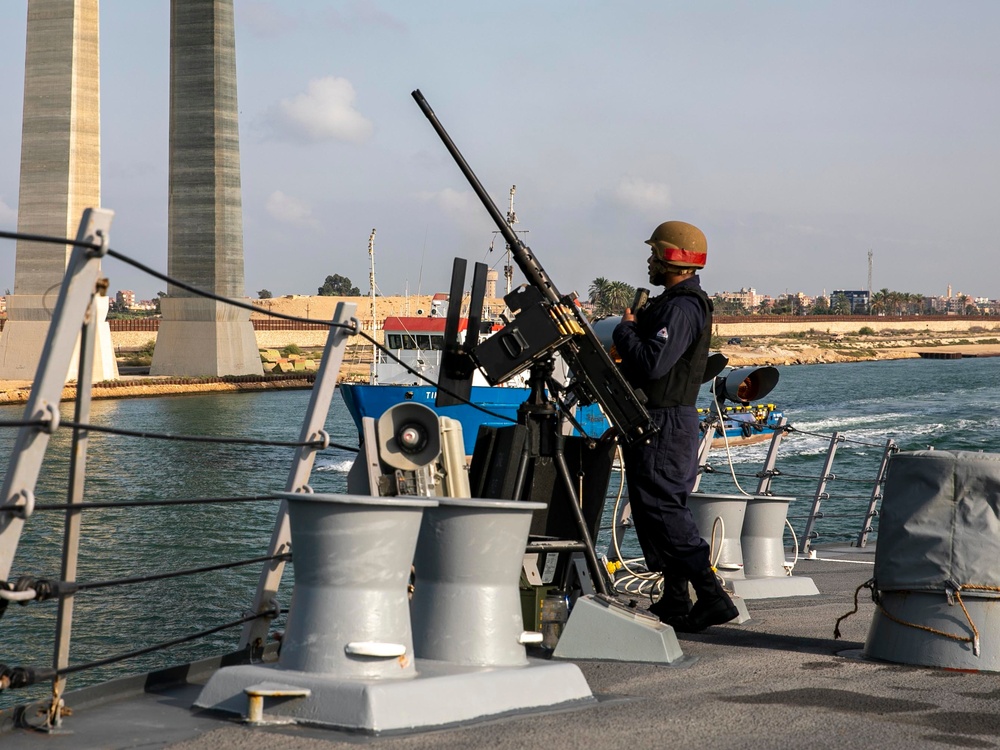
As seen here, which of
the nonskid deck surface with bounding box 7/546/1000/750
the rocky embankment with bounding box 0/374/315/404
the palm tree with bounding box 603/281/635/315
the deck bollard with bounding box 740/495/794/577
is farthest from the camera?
the palm tree with bounding box 603/281/635/315

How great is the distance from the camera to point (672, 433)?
4.87 m

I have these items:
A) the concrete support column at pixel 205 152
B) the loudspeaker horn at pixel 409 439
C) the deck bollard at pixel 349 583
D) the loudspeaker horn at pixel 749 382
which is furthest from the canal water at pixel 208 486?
the concrete support column at pixel 205 152

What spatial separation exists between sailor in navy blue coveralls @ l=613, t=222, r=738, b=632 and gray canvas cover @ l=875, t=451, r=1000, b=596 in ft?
2.27

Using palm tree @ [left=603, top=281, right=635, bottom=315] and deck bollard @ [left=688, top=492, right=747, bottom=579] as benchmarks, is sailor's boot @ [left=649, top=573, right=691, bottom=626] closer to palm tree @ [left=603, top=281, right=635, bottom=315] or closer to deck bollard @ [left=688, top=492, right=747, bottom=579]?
deck bollard @ [left=688, top=492, right=747, bottom=579]

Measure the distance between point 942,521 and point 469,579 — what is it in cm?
177

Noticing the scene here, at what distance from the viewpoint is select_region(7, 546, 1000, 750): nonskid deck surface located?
130 inches

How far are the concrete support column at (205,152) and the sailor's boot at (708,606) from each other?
54.2 meters

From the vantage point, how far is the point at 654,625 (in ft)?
14.7

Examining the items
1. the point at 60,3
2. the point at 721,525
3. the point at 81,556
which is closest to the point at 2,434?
the point at 60,3

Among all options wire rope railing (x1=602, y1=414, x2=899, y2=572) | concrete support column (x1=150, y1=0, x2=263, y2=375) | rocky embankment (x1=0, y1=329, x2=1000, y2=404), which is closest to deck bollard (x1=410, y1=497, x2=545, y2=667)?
wire rope railing (x1=602, y1=414, x2=899, y2=572)

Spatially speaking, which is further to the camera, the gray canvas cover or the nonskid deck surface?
the gray canvas cover

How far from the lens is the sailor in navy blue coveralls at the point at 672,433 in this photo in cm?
484

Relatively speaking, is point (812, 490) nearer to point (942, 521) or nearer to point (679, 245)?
point (679, 245)

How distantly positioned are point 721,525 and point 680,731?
10.1ft
